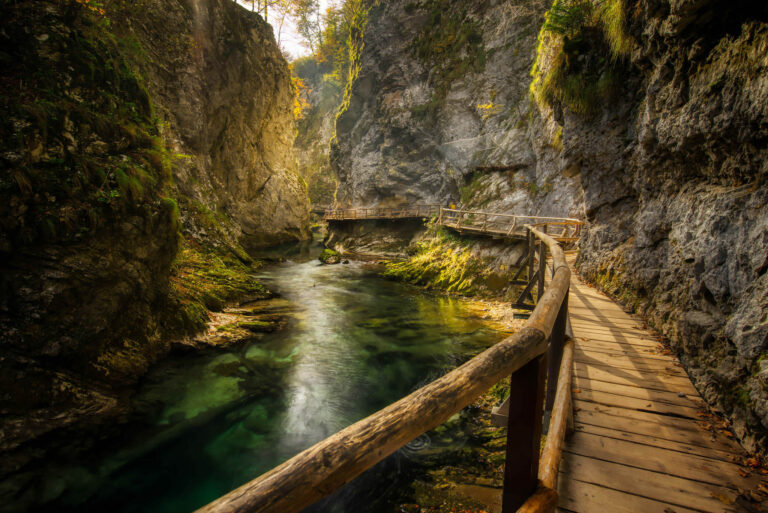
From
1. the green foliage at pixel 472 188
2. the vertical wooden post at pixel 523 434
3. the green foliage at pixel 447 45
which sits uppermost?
the green foliage at pixel 447 45

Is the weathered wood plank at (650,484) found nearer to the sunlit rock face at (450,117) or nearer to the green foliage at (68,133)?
the green foliage at (68,133)

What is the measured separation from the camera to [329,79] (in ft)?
158

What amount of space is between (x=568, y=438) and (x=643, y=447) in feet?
1.73

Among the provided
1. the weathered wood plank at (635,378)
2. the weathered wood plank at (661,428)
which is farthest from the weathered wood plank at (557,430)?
the weathered wood plank at (635,378)

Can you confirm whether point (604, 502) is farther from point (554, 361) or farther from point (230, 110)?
point (230, 110)

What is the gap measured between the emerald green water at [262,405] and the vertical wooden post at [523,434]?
295 centimetres

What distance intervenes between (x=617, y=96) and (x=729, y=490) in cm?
804

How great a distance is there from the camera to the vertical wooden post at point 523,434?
1530 mm

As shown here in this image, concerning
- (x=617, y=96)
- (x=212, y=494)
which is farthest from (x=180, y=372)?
(x=617, y=96)

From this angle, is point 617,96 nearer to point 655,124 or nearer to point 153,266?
point 655,124

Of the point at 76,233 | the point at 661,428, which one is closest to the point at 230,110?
the point at 76,233

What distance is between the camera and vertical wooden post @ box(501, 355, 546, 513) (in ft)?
5.02

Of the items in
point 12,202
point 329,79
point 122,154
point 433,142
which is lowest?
point 12,202

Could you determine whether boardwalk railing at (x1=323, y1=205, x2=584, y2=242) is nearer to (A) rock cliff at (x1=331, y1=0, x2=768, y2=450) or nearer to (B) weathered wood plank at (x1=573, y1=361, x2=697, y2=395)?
(A) rock cliff at (x1=331, y1=0, x2=768, y2=450)
